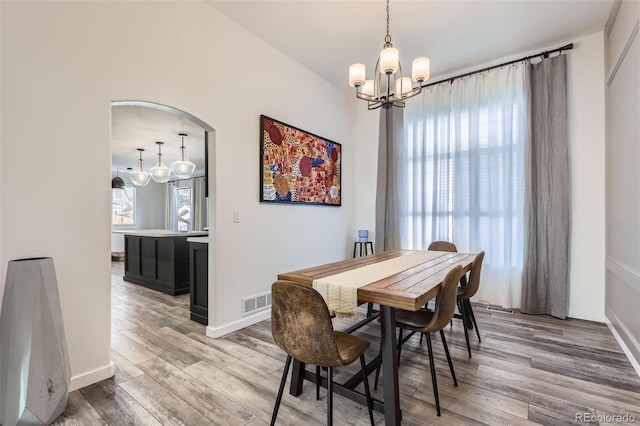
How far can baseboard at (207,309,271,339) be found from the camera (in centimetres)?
279

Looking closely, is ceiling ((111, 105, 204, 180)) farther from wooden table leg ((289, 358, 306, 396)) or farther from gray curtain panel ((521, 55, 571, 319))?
gray curtain panel ((521, 55, 571, 319))

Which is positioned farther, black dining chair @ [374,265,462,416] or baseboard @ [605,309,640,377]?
baseboard @ [605,309,640,377]

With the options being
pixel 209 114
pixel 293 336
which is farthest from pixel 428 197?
pixel 293 336

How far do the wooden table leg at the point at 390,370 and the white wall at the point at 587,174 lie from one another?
3.06 m

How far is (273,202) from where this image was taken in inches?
133

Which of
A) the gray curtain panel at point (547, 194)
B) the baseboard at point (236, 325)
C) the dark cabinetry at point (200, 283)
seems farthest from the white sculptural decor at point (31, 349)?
the gray curtain panel at point (547, 194)

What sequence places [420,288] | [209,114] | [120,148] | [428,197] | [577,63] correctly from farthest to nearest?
1. [120,148]
2. [428,197]
3. [577,63]
4. [209,114]
5. [420,288]

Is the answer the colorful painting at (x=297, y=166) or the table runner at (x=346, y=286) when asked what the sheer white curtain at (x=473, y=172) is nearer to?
the colorful painting at (x=297, y=166)

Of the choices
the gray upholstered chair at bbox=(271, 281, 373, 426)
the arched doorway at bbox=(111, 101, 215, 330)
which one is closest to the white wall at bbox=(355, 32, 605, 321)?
the gray upholstered chair at bbox=(271, 281, 373, 426)

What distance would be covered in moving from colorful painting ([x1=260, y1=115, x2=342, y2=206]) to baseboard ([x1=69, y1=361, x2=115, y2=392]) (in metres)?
1.92

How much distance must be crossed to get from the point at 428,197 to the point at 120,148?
640 cm

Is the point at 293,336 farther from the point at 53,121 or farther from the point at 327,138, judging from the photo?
the point at 327,138

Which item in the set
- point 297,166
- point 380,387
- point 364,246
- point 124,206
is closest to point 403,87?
point 297,166

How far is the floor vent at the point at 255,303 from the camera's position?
10.1ft
